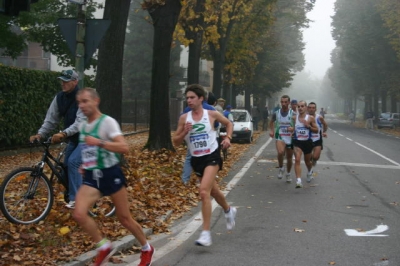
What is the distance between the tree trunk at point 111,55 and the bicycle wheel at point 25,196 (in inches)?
205

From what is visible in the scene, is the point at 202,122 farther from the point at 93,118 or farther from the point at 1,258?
the point at 1,258

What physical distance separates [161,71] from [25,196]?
34.5 feet

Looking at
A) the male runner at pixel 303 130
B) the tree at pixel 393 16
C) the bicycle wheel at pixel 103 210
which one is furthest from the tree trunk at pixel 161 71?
the tree at pixel 393 16

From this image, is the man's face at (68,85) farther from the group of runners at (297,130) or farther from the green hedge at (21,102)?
the green hedge at (21,102)

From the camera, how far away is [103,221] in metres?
8.58

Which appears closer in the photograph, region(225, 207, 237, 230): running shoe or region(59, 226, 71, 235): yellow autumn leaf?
region(59, 226, 71, 235): yellow autumn leaf

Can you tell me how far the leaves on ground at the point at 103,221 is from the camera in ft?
22.4

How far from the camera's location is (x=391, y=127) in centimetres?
5869

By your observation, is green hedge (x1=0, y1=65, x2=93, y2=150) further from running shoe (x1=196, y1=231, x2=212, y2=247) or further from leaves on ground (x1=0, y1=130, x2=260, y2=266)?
running shoe (x1=196, y1=231, x2=212, y2=247)

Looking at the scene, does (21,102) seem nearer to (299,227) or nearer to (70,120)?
(70,120)

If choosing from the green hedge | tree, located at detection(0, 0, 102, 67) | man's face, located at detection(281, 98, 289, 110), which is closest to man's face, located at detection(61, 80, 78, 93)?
man's face, located at detection(281, 98, 289, 110)

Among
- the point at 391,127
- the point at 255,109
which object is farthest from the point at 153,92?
the point at 391,127

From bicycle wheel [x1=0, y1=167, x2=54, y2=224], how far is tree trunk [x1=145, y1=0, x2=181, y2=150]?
33.5 feet

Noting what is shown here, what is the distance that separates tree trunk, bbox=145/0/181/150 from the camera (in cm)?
1770
